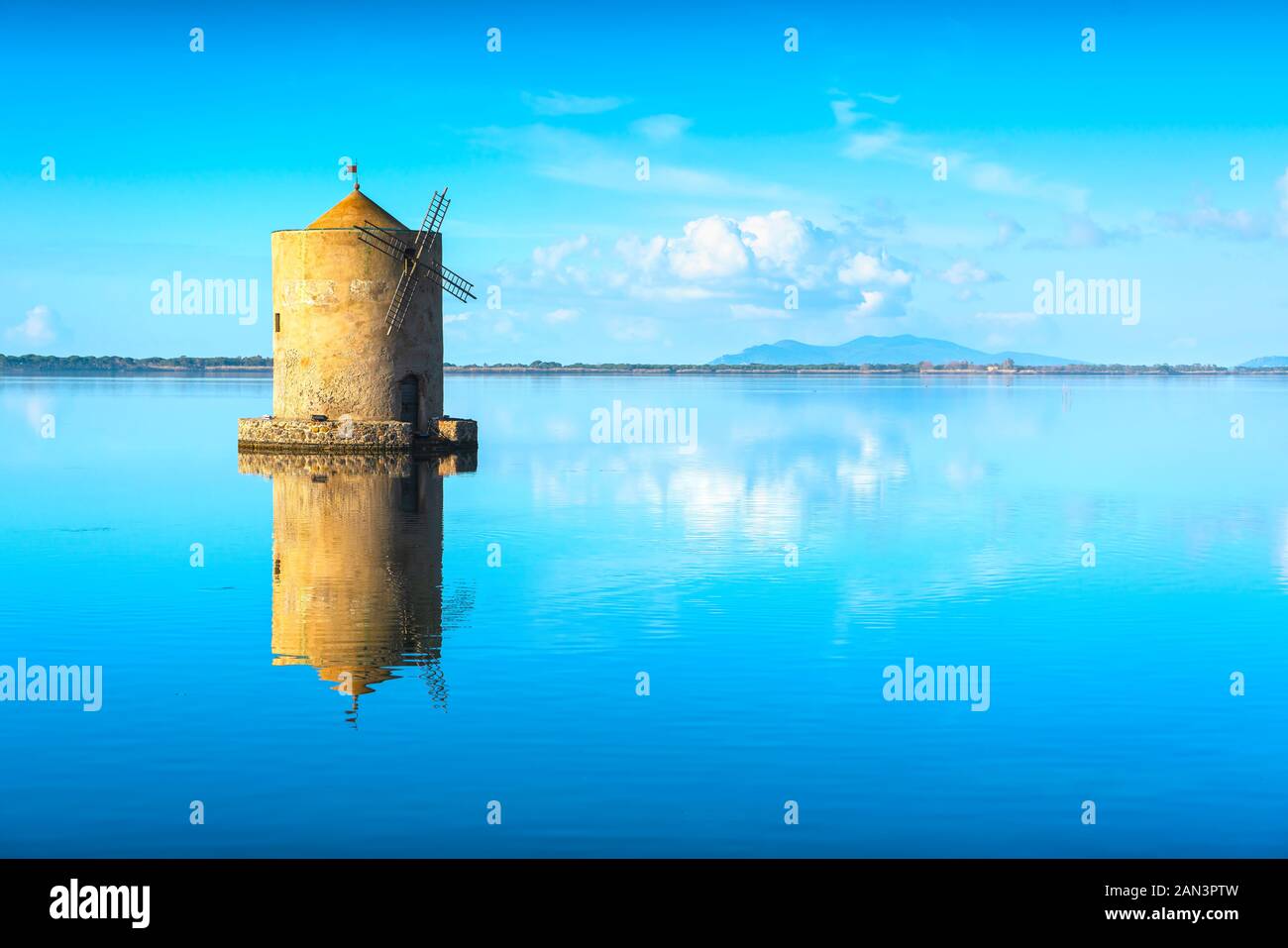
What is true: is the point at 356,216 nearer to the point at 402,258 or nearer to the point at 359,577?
the point at 402,258

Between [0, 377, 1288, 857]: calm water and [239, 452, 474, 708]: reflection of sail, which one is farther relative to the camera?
[239, 452, 474, 708]: reflection of sail

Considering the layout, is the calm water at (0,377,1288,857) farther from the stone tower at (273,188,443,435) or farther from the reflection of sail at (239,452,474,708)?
the stone tower at (273,188,443,435)

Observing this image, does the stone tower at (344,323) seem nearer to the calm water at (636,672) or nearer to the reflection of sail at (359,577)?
the reflection of sail at (359,577)

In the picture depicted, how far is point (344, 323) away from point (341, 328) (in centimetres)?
13

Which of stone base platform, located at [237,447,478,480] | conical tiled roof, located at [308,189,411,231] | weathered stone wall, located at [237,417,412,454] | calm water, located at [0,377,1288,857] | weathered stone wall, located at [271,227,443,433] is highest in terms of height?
conical tiled roof, located at [308,189,411,231]

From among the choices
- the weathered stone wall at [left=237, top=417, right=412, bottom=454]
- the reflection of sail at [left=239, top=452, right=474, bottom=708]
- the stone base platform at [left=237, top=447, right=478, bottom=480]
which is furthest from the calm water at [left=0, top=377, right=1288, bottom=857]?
the weathered stone wall at [left=237, top=417, right=412, bottom=454]

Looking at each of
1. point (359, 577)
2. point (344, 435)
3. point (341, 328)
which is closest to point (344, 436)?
point (344, 435)

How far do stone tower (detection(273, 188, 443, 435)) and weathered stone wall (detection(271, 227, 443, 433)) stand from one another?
2 cm

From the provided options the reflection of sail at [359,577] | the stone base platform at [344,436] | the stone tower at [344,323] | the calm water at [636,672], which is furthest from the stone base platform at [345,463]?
the calm water at [636,672]

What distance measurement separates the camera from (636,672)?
1141cm

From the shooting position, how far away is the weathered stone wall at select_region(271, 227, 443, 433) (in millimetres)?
32219

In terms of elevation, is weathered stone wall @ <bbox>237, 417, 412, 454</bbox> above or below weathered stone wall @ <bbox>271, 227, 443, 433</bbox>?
below
